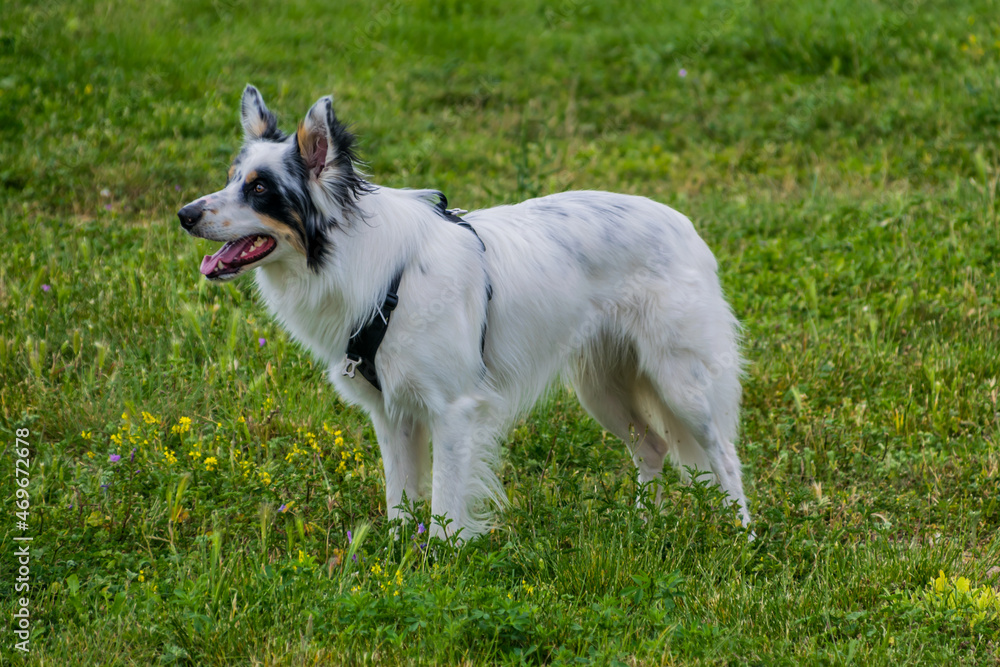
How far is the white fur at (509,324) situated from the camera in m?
3.74

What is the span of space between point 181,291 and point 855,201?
508 centimetres

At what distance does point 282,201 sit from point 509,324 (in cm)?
108

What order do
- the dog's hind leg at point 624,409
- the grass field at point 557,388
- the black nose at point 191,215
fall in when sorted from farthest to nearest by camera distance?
the dog's hind leg at point 624,409 < the black nose at point 191,215 < the grass field at point 557,388

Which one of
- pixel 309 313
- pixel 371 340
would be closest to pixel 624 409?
pixel 371 340

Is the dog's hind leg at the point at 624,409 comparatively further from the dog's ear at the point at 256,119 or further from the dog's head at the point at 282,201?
A: the dog's ear at the point at 256,119

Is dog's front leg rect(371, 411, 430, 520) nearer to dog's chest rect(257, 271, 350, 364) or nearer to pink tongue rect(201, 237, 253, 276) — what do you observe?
dog's chest rect(257, 271, 350, 364)

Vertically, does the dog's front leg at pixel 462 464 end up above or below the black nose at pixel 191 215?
below

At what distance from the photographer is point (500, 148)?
9016 mm

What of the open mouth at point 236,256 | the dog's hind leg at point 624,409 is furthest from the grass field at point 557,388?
the open mouth at point 236,256

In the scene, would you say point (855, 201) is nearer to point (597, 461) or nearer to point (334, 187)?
point (597, 461)

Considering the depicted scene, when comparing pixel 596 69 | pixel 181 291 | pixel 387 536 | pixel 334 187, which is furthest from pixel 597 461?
pixel 596 69

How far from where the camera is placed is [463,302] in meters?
3.80

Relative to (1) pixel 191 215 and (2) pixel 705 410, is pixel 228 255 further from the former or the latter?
(2) pixel 705 410

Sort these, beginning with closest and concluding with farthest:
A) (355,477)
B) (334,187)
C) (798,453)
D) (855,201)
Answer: (334,187) < (355,477) < (798,453) < (855,201)
